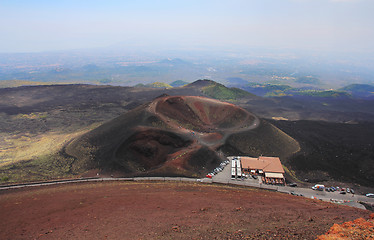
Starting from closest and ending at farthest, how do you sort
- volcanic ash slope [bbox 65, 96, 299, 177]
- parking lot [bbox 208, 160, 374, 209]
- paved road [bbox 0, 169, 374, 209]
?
paved road [bbox 0, 169, 374, 209] → parking lot [bbox 208, 160, 374, 209] → volcanic ash slope [bbox 65, 96, 299, 177]

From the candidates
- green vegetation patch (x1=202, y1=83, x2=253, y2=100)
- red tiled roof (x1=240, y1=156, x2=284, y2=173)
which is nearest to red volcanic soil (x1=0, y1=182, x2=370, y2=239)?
red tiled roof (x1=240, y1=156, x2=284, y2=173)

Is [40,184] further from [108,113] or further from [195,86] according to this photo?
[195,86]

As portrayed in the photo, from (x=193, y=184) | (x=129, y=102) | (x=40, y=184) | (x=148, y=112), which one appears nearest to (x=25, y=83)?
(x=129, y=102)

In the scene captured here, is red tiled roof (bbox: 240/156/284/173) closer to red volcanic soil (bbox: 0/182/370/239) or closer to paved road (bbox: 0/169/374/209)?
paved road (bbox: 0/169/374/209)

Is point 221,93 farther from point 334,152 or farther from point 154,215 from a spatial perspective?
point 154,215

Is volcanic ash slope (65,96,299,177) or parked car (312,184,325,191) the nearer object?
Answer: parked car (312,184,325,191)

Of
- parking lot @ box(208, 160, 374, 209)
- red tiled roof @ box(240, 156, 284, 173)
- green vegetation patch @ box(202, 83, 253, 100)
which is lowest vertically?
parking lot @ box(208, 160, 374, 209)

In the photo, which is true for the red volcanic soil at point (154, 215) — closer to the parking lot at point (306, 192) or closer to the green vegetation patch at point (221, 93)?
the parking lot at point (306, 192)
